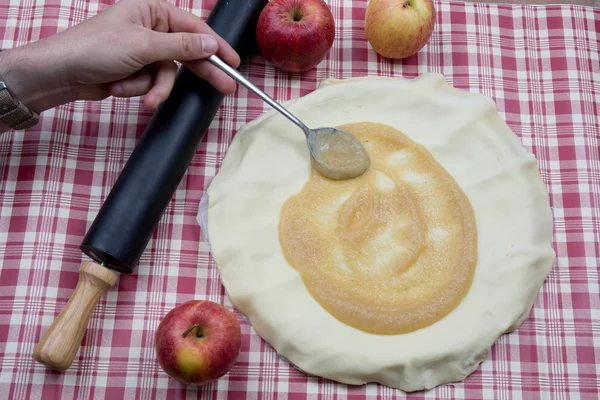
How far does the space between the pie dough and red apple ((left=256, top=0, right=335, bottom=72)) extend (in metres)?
0.09

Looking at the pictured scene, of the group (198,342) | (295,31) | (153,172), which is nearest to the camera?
(198,342)

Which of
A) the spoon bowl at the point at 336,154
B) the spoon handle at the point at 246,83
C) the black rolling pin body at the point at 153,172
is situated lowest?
the black rolling pin body at the point at 153,172

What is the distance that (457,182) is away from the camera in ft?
4.49

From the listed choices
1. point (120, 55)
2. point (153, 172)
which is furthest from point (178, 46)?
point (153, 172)

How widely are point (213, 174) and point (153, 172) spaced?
0.62 feet

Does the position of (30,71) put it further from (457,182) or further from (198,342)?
(457,182)

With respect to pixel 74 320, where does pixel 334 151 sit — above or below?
above

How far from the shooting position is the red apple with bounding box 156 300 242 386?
1163 millimetres

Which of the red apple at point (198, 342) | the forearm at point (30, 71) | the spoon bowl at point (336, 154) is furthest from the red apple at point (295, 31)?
the red apple at point (198, 342)

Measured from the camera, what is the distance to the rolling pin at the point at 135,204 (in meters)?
1.22

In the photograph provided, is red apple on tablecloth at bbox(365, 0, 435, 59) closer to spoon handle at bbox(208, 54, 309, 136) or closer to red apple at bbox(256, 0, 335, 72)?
red apple at bbox(256, 0, 335, 72)

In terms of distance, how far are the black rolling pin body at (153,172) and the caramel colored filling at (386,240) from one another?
0.86 feet

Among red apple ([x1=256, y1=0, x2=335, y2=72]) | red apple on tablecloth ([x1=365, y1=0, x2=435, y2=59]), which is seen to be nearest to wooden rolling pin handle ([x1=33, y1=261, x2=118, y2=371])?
red apple ([x1=256, y1=0, x2=335, y2=72])

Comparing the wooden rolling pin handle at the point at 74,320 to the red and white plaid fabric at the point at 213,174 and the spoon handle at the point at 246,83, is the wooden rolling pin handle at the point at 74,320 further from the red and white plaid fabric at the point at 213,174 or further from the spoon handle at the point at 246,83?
the spoon handle at the point at 246,83
